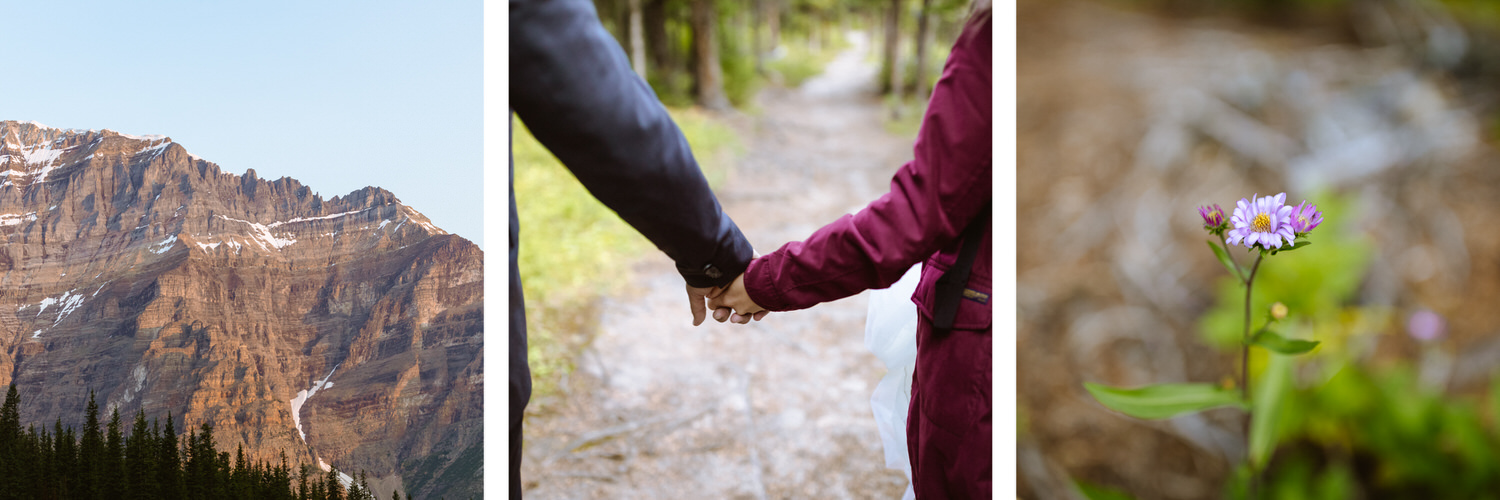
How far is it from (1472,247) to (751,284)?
970 mm

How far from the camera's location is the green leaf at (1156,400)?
1.69 ft

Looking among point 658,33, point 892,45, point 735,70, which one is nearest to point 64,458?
point 658,33

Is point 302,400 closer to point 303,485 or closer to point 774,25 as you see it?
point 303,485

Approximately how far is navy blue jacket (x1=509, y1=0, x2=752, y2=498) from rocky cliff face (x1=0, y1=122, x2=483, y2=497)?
0.87 ft

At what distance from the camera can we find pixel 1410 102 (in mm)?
996

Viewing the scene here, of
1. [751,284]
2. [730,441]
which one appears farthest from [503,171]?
[730,441]

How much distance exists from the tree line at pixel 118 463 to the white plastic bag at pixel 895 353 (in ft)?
2.14

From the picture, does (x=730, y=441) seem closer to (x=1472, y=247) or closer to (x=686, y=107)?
(x=1472, y=247)

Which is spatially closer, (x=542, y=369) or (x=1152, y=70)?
(x=1152, y=70)

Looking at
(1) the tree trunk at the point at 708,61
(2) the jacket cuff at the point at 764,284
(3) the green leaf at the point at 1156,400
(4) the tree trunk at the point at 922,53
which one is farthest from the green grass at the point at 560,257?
(4) the tree trunk at the point at 922,53

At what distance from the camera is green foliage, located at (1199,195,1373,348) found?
2.49ft

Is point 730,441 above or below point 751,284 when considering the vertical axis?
below

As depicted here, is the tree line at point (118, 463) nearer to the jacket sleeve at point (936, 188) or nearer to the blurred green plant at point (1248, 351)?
the jacket sleeve at point (936, 188)

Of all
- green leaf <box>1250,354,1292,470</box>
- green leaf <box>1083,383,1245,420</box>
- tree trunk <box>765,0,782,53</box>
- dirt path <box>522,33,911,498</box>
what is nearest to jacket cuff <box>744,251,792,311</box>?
green leaf <box>1083,383,1245,420</box>
